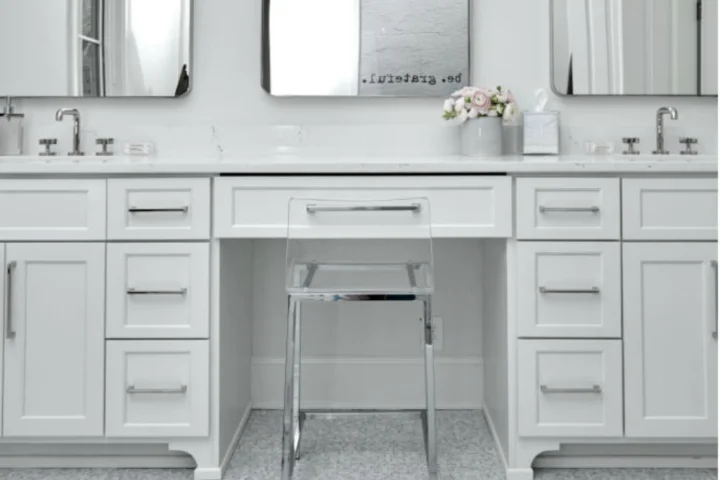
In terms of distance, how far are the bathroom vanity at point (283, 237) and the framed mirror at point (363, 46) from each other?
2.16 feet

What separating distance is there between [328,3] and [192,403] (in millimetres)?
1387

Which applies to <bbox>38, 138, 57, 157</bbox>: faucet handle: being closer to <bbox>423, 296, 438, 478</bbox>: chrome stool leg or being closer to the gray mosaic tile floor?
the gray mosaic tile floor

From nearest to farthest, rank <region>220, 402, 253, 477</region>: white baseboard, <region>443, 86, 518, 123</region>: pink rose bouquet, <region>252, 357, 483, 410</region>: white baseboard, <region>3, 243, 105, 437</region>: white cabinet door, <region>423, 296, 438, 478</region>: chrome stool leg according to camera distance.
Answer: <region>423, 296, 438, 478</region>: chrome stool leg
<region>3, 243, 105, 437</region>: white cabinet door
<region>220, 402, 253, 477</region>: white baseboard
<region>443, 86, 518, 123</region>: pink rose bouquet
<region>252, 357, 483, 410</region>: white baseboard

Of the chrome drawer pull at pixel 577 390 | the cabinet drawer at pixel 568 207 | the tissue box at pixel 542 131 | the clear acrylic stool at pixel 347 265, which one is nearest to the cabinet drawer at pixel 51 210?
the clear acrylic stool at pixel 347 265

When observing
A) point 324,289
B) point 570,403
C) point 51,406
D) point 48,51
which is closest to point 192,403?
point 51,406

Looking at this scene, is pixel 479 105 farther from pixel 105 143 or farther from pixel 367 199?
pixel 105 143

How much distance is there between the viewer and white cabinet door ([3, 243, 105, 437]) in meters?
1.74

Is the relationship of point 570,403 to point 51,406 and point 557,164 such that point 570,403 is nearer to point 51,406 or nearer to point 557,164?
point 557,164

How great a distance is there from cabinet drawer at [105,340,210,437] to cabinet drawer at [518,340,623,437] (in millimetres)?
832

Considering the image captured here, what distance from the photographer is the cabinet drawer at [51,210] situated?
174cm

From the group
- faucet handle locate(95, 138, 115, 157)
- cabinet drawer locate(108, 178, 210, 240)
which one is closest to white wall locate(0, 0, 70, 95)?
faucet handle locate(95, 138, 115, 157)

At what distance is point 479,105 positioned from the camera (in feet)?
7.04

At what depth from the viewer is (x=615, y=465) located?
6.12 ft

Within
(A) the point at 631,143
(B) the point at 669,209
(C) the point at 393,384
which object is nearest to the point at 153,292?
(C) the point at 393,384
